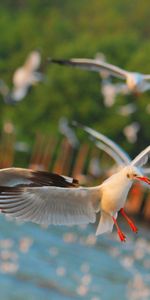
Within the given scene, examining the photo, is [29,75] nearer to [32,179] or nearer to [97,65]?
[97,65]

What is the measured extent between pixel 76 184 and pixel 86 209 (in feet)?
1.16

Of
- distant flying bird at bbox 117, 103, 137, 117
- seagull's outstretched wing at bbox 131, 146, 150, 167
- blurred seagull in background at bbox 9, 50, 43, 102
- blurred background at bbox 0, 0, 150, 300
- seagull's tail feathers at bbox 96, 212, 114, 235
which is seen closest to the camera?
seagull's tail feathers at bbox 96, 212, 114, 235

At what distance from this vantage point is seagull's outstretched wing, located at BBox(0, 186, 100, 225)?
847 centimetres

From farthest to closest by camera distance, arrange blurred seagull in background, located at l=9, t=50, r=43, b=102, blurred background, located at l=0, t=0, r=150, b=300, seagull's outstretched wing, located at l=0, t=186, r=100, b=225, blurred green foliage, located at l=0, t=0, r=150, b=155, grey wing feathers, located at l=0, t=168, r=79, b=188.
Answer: blurred green foliage, located at l=0, t=0, r=150, b=155, blurred seagull in background, located at l=9, t=50, r=43, b=102, blurred background, located at l=0, t=0, r=150, b=300, grey wing feathers, located at l=0, t=168, r=79, b=188, seagull's outstretched wing, located at l=0, t=186, r=100, b=225

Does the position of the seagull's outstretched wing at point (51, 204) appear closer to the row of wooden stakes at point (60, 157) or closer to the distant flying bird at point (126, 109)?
the distant flying bird at point (126, 109)

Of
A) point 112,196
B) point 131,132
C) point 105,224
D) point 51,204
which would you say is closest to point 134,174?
point 112,196

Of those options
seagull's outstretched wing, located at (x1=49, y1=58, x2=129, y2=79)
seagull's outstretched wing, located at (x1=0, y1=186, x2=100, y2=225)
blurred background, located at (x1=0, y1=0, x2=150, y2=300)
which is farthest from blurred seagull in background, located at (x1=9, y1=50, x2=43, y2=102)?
seagull's outstretched wing, located at (x1=0, y1=186, x2=100, y2=225)

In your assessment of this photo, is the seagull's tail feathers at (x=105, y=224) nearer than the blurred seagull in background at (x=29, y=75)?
Yes

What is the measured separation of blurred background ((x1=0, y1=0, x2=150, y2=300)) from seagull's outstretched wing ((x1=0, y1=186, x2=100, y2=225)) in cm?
520

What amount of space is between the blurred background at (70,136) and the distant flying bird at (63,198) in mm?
5199

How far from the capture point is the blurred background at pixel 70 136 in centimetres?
1805

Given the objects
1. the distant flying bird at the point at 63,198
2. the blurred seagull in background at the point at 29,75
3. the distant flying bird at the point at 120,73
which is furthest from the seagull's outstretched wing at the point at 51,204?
the blurred seagull in background at the point at 29,75

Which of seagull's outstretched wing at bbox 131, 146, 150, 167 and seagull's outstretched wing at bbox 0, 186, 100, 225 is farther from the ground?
seagull's outstretched wing at bbox 131, 146, 150, 167

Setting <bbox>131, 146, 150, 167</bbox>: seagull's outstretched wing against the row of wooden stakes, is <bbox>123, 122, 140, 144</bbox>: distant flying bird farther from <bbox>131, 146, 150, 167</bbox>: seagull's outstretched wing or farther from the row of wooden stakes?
<bbox>131, 146, 150, 167</bbox>: seagull's outstretched wing
